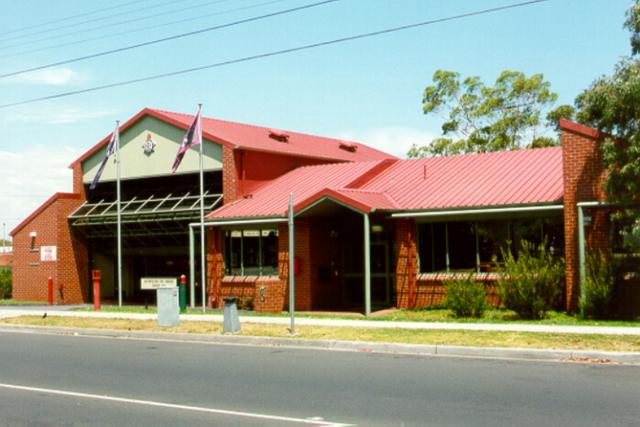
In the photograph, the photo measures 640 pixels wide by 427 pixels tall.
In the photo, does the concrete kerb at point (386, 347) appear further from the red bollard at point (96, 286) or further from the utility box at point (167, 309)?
the red bollard at point (96, 286)

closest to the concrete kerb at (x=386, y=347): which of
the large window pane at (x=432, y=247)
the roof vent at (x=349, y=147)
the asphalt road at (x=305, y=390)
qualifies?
the asphalt road at (x=305, y=390)

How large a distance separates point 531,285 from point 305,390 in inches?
410

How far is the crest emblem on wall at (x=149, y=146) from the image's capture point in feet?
107

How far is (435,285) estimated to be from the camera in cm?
2459

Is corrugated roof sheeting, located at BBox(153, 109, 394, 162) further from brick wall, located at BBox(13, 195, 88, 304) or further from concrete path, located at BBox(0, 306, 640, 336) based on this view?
concrete path, located at BBox(0, 306, 640, 336)

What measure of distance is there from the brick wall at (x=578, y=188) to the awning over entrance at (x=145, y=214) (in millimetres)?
13314

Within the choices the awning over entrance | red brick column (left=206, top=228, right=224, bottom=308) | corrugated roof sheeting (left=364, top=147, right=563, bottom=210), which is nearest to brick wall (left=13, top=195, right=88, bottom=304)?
the awning over entrance

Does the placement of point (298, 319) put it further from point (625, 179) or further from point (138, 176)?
point (138, 176)

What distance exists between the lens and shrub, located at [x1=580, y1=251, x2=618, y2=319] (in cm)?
1975

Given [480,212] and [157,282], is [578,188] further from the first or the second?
[157,282]

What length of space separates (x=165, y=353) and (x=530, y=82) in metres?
36.7

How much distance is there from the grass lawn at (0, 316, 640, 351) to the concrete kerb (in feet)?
1.05

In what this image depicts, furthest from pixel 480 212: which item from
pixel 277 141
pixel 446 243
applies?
pixel 277 141

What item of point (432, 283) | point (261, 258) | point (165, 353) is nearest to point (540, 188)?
point (432, 283)
